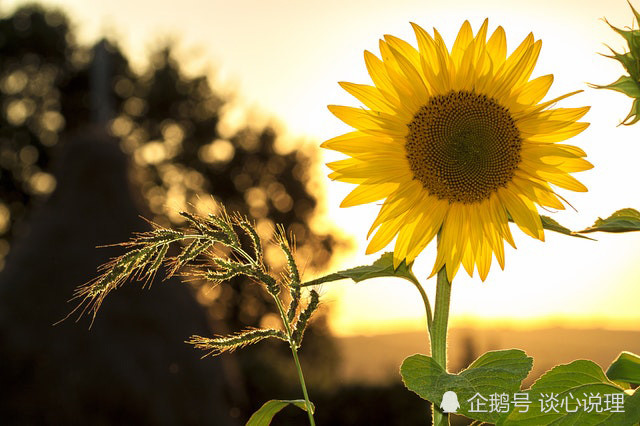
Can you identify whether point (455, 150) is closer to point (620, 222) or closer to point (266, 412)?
point (620, 222)

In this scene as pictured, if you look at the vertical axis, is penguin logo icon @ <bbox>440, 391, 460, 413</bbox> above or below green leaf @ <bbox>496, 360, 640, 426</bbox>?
above

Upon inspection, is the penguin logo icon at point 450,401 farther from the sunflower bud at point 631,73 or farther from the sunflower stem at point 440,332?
the sunflower bud at point 631,73

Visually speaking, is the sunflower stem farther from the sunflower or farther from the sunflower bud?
the sunflower bud

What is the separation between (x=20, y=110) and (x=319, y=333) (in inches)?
471

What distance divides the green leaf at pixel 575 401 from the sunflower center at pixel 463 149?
1.69 feet

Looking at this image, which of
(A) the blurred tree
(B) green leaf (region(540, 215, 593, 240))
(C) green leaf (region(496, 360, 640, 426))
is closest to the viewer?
(C) green leaf (region(496, 360, 640, 426))

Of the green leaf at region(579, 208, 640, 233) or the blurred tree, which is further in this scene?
the blurred tree

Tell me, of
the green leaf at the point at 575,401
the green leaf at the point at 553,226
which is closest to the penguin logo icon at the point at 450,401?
the green leaf at the point at 575,401

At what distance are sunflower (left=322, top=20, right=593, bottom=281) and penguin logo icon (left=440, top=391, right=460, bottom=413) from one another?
1.07 ft

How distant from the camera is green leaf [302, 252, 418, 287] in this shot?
5.44 feet

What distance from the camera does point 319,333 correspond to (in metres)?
24.7

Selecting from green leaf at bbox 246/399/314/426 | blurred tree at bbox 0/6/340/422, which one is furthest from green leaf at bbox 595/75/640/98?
blurred tree at bbox 0/6/340/422

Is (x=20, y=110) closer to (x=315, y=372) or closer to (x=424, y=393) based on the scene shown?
(x=315, y=372)

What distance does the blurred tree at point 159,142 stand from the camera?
2480 cm
